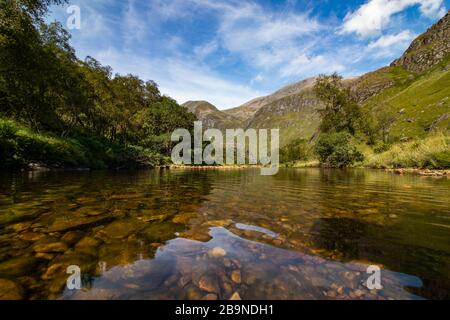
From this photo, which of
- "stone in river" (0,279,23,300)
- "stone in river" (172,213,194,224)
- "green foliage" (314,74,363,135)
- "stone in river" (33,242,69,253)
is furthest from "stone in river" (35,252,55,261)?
"green foliage" (314,74,363,135)

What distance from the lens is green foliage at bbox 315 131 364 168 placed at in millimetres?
54750

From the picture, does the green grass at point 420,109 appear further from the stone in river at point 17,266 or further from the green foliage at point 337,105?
the stone in river at point 17,266

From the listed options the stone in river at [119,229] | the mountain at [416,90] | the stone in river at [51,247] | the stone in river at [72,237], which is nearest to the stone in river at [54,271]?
the stone in river at [51,247]

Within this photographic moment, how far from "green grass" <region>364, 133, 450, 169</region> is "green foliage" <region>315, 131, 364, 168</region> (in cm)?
1771

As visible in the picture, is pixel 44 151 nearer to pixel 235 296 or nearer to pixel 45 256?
pixel 45 256

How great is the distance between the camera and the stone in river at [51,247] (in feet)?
11.9

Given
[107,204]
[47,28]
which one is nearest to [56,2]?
[47,28]

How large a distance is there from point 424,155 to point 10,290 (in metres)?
36.2

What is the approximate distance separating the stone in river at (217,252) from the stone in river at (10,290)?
2252mm

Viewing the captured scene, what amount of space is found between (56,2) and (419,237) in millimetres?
28150

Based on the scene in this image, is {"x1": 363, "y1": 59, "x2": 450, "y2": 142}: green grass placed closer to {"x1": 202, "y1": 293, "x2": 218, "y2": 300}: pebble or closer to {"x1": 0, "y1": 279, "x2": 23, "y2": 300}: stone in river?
{"x1": 202, "y1": 293, "x2": 218, "y2": 300}: pebble

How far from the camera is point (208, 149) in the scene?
3211 inches

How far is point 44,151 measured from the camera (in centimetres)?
2127
